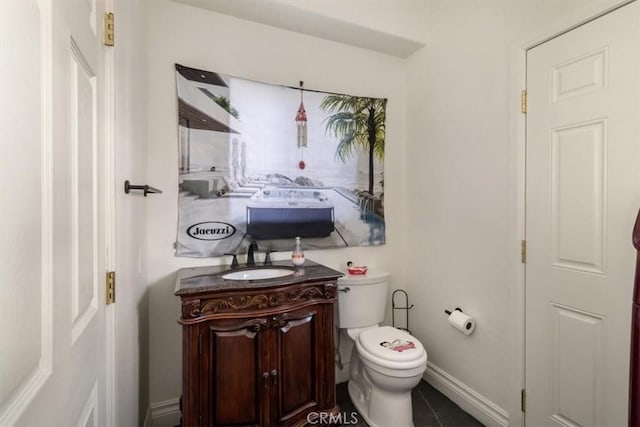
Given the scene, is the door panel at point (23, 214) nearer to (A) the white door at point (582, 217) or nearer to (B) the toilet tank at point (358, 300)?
(B) the toilet tank at point (358, 300)

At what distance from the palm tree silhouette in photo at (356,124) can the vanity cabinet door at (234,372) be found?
1.37m

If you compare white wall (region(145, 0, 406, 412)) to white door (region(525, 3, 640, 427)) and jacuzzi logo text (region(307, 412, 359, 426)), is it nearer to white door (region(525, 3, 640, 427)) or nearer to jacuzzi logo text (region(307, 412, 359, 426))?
jacuzzi logo text (region(307, 412, 359, 426))

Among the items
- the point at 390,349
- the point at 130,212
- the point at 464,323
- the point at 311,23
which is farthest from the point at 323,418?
the point at 311,23

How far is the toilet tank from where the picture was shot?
1974mm

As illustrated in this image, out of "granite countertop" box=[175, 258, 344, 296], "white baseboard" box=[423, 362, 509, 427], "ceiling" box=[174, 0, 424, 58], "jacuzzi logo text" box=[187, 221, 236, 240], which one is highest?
"ceiling" box=[174, 0, 424, 58]

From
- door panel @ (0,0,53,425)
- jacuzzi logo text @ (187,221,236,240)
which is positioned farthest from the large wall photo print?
door panel @ (0,0,53,425)

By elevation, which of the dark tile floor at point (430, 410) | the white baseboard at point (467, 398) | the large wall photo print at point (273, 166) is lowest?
the dark tile floor at point (430, 410)

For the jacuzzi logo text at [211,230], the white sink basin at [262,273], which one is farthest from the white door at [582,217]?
the jacuzzi logo text at [211,230]

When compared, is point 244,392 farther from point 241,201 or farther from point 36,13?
point 36,13

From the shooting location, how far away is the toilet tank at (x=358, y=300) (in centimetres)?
197

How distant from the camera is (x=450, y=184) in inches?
78.5

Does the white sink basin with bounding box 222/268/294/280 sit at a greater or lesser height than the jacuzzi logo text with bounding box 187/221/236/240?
lesser

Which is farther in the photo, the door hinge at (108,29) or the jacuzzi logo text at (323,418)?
the jacuzzi logo text at (323,418)

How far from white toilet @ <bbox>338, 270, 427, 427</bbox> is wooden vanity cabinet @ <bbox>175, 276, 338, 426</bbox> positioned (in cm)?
27
